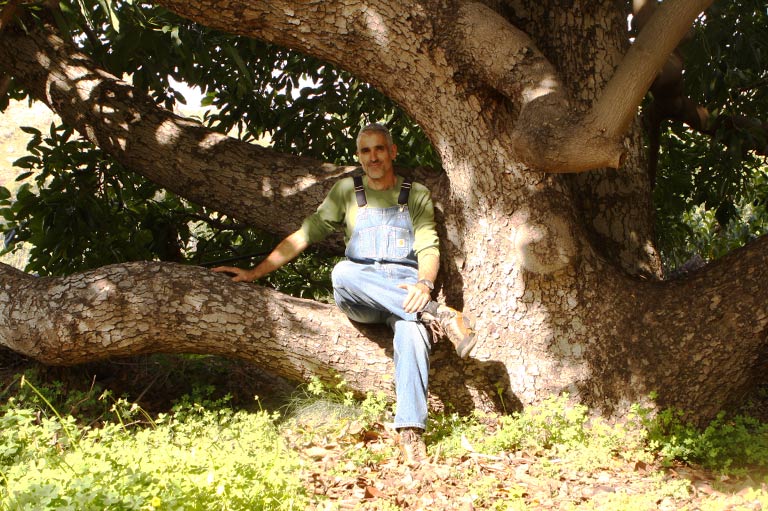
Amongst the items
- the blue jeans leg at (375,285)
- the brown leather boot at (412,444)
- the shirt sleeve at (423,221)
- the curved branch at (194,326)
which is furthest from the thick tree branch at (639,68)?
the brown leather boot at (412,444)

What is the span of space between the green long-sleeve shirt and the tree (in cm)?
20

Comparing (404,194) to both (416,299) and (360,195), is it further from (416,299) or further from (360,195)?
(416,299)

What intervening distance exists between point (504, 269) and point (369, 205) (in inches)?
35.6

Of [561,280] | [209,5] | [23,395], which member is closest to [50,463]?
[23,395]

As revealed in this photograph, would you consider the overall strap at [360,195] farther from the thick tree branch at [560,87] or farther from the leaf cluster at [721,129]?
the leaf cluster at [721,129]

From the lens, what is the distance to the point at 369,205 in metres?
4.87

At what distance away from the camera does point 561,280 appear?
4668 mm

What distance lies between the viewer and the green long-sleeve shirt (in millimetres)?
4730

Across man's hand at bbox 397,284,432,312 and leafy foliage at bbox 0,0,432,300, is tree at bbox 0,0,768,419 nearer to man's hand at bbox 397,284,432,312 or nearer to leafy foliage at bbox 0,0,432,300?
man's hand at bbox 397,284,432,312

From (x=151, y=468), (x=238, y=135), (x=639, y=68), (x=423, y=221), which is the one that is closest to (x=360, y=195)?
(x=423, y=221)

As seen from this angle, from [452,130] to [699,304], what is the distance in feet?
5.72

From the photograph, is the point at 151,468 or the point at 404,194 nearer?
the point at 151,468

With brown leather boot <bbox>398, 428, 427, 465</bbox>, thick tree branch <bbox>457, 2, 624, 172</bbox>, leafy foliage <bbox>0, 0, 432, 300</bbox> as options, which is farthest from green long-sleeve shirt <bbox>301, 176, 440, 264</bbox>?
leafy foliage <bbox>0, 0, 432, 300</bbox>

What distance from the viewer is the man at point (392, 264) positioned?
14.6 feet
